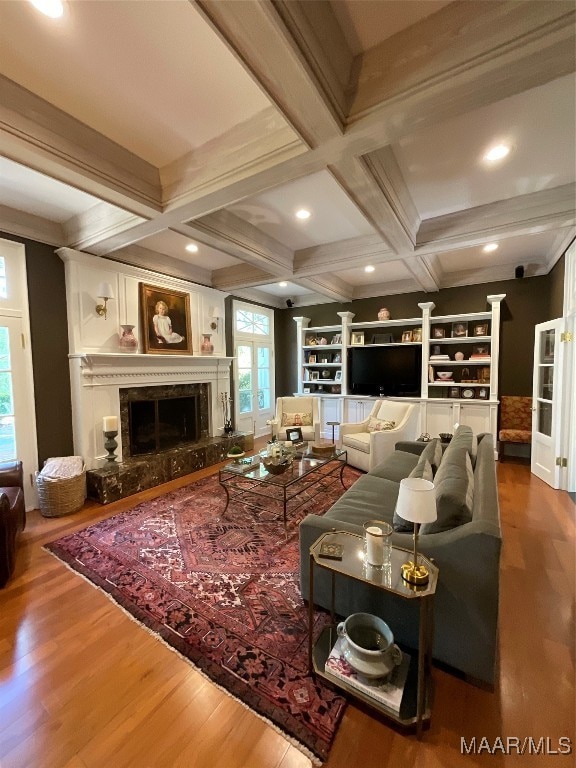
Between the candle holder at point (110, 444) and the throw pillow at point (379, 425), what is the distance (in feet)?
10.6

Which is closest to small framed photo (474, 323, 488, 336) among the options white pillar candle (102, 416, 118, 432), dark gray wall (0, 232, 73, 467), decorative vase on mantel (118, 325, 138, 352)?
decorative vase on mantel (118, 325, 138, 352)

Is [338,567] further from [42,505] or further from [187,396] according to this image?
[187,396]

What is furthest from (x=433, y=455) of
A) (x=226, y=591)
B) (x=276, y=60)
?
(x=276, y=60)

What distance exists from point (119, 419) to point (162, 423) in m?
0.64

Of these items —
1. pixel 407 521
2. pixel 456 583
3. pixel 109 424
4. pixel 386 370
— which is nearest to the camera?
pixel 456 583

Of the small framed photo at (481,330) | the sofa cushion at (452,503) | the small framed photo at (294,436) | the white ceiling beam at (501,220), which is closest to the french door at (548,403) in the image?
the small framed photo at (481,330)

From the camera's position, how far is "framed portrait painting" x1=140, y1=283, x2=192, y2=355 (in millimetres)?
4043

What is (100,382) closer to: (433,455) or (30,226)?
(30,226)

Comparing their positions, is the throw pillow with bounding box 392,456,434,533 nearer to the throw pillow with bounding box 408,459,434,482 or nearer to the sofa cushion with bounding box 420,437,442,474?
the throw pillow with bounding box 408,459,434,482

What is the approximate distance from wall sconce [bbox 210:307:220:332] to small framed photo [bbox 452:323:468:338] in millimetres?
3760

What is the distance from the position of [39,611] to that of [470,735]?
7.35 ft

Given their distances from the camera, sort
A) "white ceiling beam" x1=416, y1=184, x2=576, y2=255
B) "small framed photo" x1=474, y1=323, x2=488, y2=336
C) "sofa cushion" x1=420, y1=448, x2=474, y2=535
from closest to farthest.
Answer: "sofa cushion" x1=420, y1=448, x2=474, y2=535 < "white ceiling beam" x1=416, y1=184, x2=576, y2=255 < "small framed photo" x1=474, y1=323, x2=488, y2=336

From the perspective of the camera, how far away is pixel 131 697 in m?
1.38

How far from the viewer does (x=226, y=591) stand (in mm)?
1991
